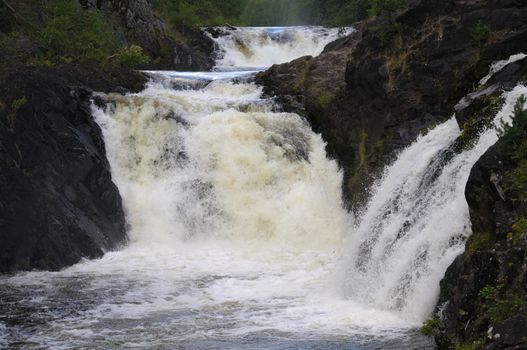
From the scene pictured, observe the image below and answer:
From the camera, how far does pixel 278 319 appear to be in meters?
9.47

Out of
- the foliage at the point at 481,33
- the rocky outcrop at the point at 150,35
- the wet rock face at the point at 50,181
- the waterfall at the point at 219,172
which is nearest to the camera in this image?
the wet rock face at the point at 50,181

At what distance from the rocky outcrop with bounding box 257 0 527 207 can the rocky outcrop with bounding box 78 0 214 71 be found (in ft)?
36.8

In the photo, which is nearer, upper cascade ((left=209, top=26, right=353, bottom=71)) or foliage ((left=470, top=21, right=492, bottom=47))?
foliage ((left=470, top=21, right=492, bottom=47))

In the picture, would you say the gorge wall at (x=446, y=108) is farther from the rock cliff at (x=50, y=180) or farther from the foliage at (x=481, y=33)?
the rock cliff at (x=50, y=180)

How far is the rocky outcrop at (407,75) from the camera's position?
13.8m

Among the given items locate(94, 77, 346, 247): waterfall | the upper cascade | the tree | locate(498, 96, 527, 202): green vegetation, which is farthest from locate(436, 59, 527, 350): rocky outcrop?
the upper cascade

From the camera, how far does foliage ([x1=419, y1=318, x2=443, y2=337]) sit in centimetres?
817

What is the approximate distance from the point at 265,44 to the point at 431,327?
25.8 meters

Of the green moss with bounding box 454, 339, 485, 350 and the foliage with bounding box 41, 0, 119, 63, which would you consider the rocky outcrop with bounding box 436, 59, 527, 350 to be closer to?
the green moss with bounding box 454, 339, 485, 350

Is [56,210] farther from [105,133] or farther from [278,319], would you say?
[278,319]

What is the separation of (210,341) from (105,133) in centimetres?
1003

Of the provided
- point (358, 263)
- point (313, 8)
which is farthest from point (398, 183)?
point (313, 8)

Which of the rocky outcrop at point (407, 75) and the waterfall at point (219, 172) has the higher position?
the rocky outcrop at point (407, 75)

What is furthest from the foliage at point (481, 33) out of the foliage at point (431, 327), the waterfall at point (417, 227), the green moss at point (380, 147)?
the foliage at point (431, 327)
